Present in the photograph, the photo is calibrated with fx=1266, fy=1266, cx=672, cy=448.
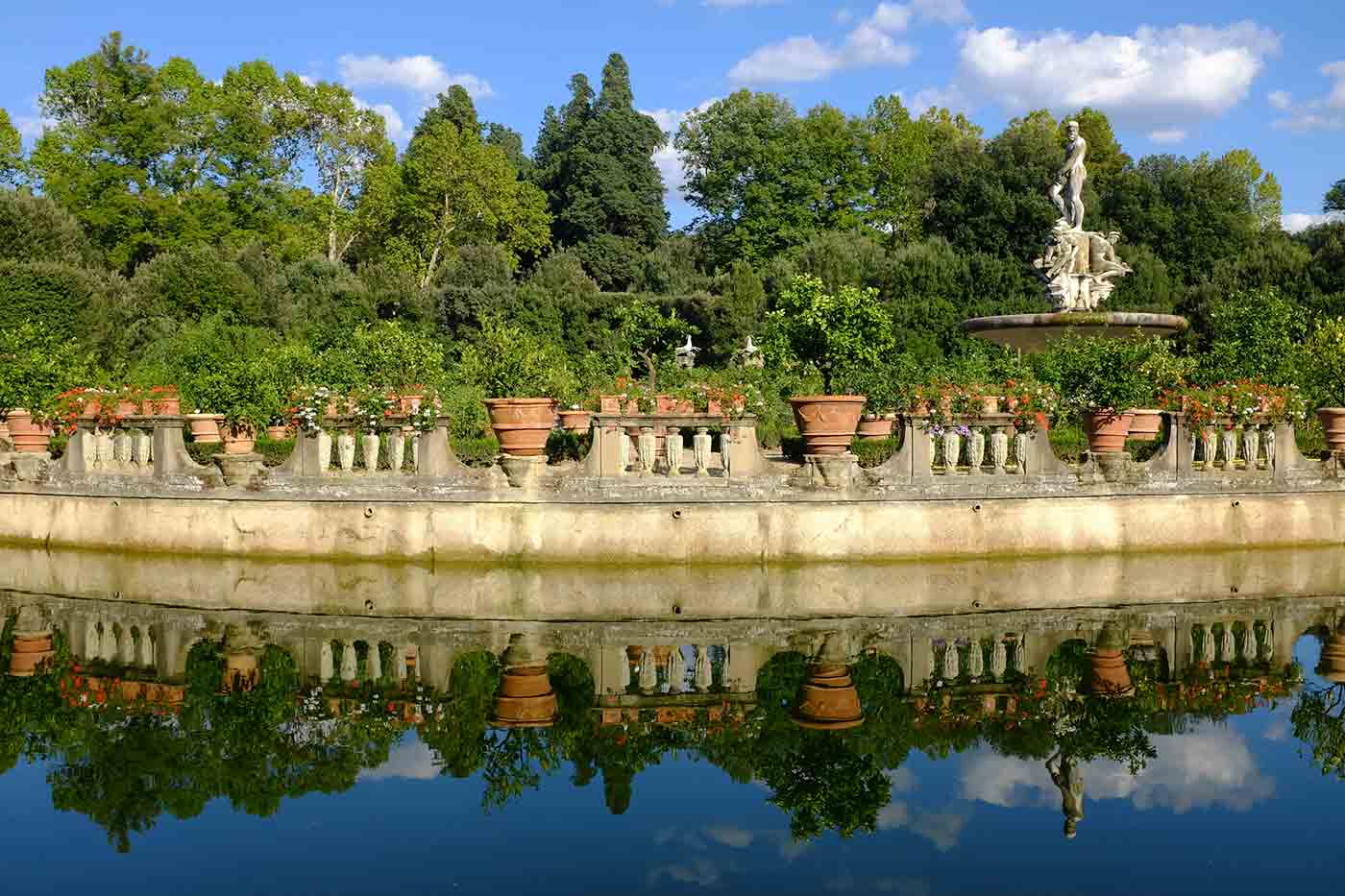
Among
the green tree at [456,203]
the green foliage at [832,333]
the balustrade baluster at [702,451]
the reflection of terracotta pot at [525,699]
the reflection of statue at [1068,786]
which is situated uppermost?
the green tree at [456,203]

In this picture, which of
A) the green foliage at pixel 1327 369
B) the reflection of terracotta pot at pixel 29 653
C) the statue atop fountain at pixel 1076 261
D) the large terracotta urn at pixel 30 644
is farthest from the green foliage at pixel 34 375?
the statue atop fountain at pixel 1076 261

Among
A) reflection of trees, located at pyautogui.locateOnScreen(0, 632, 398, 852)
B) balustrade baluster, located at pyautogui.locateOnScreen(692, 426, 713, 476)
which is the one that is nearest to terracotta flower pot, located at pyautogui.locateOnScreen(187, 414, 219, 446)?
balustrade baluster, located at pyautogui.locateOnScreen(692, 426, 713, 476)

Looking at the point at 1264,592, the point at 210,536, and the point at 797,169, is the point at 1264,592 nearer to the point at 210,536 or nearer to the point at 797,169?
the point at 210,536

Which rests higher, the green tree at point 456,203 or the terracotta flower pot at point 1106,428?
the green tree at point 456,203

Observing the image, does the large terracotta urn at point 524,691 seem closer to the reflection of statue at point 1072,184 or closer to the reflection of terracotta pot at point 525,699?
the reflection of terracotta pot at point 525,699

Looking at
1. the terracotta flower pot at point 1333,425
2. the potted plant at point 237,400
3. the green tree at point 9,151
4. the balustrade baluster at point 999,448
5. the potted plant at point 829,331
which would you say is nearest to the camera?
the balustrade baluster at point 999,448

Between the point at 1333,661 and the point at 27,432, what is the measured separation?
16415mm

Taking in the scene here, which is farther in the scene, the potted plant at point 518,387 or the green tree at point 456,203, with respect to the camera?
the green tree at point 456,203

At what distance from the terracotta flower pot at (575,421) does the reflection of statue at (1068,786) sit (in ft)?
31.1

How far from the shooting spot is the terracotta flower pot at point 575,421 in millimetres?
17234

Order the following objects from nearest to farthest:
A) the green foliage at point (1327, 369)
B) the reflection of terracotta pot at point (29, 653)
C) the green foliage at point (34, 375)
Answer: the reflection of terracotta pot at point (29, 653), the green foliage at point (34, 375), the green foliage at point (1327, 369)

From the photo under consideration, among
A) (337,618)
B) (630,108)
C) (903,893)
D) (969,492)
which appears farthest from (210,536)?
(630,108)

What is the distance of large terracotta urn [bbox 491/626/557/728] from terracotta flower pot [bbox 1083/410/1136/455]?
802cm

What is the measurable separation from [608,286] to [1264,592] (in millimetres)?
50361
